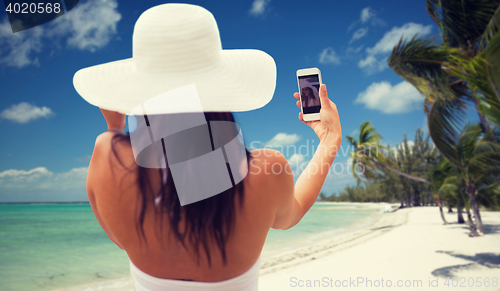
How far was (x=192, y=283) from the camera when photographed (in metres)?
0.77

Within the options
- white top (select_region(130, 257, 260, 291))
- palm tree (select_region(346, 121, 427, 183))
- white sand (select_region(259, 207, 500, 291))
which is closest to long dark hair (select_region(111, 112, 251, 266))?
white top (select_region(130, 257, 260, 291))

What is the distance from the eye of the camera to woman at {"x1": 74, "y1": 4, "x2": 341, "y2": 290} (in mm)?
732

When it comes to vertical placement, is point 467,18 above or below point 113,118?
above

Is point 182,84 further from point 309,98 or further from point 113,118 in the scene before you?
point 309,98

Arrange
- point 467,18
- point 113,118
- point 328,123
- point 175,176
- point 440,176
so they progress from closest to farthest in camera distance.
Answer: point 175,176 < point 113,118 < point 328,123 < point 467,18 < point 440,176

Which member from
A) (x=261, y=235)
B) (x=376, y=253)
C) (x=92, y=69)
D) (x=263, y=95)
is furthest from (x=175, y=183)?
(x=376, y=253)

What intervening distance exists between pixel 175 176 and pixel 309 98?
89 centimetres

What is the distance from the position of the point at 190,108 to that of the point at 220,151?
0.15m

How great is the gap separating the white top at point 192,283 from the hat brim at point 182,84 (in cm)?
50

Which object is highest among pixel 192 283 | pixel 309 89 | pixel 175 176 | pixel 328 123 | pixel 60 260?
pixel 309 89

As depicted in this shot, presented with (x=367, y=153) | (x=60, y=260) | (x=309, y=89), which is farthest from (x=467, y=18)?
(x=60, y=260)

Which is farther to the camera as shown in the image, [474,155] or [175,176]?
[474,155]

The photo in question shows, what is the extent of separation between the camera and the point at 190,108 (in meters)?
0.76

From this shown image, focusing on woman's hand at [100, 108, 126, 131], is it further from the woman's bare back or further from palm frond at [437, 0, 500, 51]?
palm frond at [437, 0, 500, 51]
